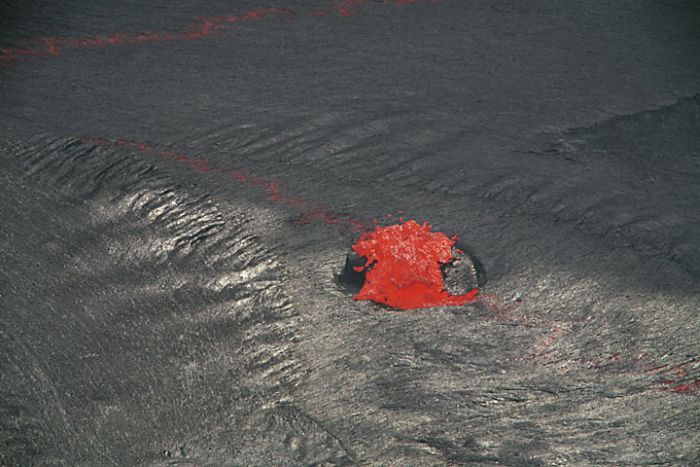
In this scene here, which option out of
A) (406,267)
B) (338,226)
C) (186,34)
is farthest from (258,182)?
(186,34)

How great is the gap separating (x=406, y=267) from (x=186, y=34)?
1.45m

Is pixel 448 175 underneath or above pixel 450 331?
above

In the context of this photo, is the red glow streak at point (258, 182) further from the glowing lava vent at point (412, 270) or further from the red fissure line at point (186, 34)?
the red fissure line at point (186, 34)

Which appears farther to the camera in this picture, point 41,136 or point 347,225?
point 41,136

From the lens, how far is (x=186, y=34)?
3.24 metres

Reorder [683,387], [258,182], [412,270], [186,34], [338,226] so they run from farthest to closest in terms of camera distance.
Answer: [186,34] < [258,182] < [338,226] < [412,270] < [683,387]

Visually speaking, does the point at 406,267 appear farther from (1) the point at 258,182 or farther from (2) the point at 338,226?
(1) the point at 258,182

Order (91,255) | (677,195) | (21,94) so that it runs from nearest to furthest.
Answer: (91,255) < (677,195) < (21,94)

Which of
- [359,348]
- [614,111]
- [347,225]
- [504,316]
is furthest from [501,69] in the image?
[359,348]

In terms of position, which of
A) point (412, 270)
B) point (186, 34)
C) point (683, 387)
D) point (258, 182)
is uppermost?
point (186, 34)

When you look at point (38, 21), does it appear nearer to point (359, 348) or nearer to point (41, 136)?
point (41, 136)

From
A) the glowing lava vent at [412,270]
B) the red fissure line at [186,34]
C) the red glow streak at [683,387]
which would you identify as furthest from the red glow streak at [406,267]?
the red fissure line at [186,34]

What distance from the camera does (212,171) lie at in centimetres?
263

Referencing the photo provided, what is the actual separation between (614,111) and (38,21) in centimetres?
204
